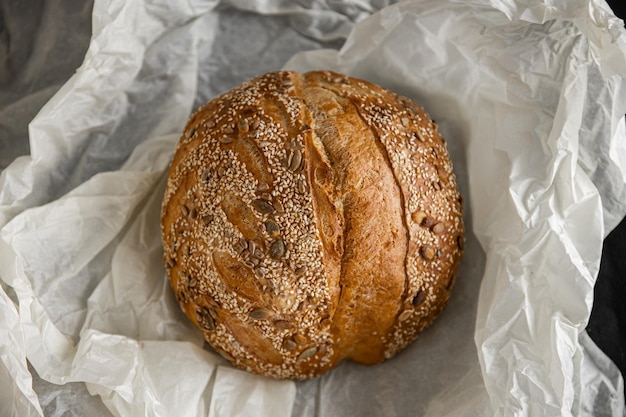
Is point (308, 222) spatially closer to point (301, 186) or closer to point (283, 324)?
point (301, 186)

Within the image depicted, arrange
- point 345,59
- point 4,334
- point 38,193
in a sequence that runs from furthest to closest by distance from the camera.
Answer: point 345,59 → point 38,193 → point 4,334

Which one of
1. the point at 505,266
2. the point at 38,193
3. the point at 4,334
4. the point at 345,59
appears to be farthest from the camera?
the point at 345,59

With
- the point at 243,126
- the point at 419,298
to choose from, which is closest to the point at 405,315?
the point at 419,298

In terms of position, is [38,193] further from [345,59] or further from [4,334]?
[345,59]

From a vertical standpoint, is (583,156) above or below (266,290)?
above

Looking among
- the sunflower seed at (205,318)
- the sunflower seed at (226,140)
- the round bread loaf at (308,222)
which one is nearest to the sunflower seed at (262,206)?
the round bread loaf at (308,222)

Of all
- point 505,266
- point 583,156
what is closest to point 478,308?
point 505,266
